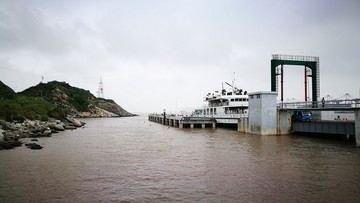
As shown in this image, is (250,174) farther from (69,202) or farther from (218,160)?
(69,202)

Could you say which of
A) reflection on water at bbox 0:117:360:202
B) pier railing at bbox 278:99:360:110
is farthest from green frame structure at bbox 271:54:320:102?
reflection on water at bbox 0:117:360:202

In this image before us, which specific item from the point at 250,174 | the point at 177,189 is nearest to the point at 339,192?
the point at 250,174

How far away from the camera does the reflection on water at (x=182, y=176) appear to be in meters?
13.1

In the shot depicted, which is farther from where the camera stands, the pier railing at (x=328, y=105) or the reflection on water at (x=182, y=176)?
the pier railing at (x=328, y=105)

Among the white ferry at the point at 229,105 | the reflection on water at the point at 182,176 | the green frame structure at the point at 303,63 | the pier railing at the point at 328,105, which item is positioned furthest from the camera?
the white ferry at the point at 229,105

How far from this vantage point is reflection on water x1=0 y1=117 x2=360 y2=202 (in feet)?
43.0

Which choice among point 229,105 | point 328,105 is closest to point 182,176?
point 328,105

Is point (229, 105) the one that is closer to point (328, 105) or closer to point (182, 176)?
point (328, 105)

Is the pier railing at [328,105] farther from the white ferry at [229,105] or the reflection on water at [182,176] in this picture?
the white ferry at [229,105]

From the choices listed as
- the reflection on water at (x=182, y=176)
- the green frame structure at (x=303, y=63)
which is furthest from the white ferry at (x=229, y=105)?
the reflection on water at (x=182, y=176)

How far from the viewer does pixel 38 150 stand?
26.8 metres

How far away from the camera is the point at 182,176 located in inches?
669

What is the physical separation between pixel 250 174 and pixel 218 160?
4995mm

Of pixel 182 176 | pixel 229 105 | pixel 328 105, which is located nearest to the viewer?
pixel 182 176
